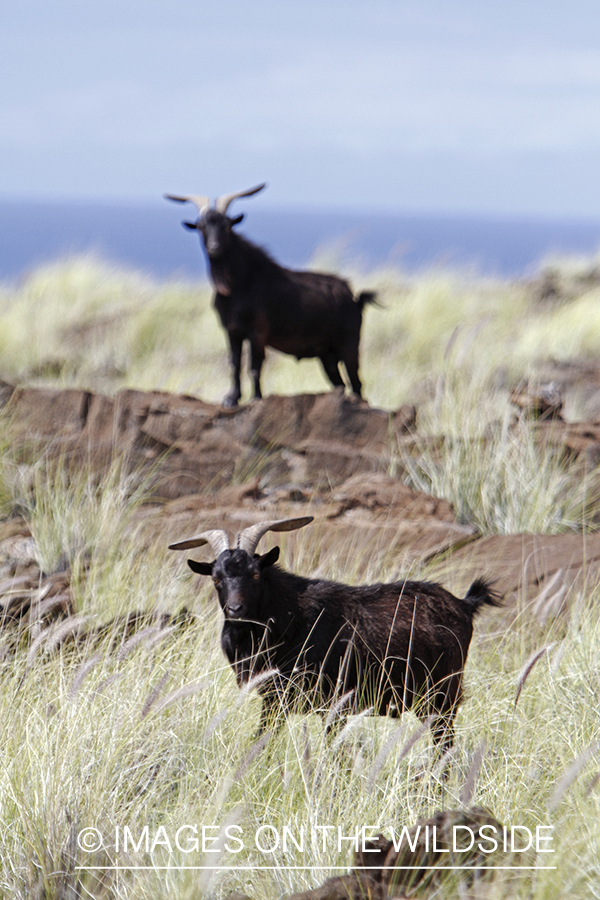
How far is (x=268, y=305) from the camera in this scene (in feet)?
29.8

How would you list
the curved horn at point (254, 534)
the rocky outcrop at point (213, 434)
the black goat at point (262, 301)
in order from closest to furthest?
the curved horn at point (254, 534)
the rocky outcrop at point (213, 434)
the black goat at point (262, 301)

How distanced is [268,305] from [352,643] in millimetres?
5688

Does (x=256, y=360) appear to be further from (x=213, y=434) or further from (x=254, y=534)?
(x=254, y=534)

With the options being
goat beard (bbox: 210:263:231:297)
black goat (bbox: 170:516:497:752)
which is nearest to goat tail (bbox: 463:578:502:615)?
black goat (bbox: 170:516:497:752)

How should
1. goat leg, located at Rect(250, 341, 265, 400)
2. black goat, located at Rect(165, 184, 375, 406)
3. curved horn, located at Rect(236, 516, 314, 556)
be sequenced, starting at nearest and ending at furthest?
1. curved horn, located at Rect(236, 516, 314, 556)
2. black goat, located at Rect(165, 184, 375, 406)
3. goat leg, located at Rect(250, 341, 265, 400)

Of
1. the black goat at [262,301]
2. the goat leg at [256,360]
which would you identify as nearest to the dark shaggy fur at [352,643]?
the black goat at [262,301]

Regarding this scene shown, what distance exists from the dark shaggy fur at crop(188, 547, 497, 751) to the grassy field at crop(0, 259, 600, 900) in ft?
0.39

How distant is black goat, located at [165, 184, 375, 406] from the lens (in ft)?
29.3

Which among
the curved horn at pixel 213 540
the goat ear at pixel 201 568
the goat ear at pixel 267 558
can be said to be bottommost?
the goat ear at pixel 201 568

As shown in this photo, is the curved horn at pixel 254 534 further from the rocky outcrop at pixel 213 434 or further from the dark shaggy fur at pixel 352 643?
the rocky outcrop at pixel 213 434

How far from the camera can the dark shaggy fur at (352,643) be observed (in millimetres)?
3797

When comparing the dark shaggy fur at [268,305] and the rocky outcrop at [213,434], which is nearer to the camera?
the rocky outcrop at [213,434]

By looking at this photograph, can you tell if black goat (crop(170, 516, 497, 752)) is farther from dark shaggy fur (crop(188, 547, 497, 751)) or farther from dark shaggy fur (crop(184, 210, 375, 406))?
dark shaggy fur (crop(184, 210, 375, 406))

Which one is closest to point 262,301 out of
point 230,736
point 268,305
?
point 268,305
